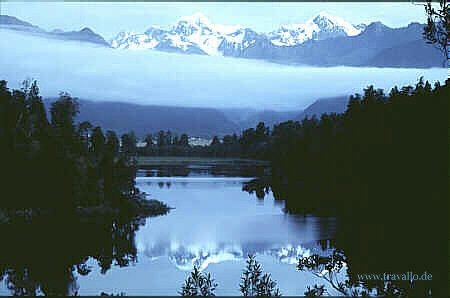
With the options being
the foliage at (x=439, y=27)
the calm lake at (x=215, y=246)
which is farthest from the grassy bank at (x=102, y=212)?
the foliage at (x=439, y=27)

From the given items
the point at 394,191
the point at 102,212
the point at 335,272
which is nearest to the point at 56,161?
the point at 102,212

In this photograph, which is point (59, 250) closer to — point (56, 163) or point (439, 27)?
point (56, 163)

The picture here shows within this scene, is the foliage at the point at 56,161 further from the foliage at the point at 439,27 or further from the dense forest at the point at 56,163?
the foliage at the point at 439,27

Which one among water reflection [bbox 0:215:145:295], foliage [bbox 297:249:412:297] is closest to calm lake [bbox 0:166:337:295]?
foliage [bbox 297:249:412:297]

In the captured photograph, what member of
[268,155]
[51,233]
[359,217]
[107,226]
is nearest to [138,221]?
[107,226]

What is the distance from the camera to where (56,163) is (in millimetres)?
59094

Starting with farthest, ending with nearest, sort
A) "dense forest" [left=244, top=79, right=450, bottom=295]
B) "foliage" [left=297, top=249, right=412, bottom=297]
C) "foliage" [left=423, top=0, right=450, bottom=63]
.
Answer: "dense forest" [left=244, top=79, right=450, bottom=295] → "foliage" [left=297, top=249, right=412, bottom=297] → "foliage" [left=423, top=0, right=450, bottom=63]

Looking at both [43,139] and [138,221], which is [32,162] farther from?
[138,221]

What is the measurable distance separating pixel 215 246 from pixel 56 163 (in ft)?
75.3

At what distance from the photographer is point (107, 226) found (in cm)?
5316

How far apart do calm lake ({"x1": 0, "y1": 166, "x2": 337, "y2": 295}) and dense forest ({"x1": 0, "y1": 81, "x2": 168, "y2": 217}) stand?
6.50 m

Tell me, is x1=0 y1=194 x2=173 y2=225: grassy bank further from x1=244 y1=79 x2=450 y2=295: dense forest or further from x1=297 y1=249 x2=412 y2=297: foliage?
x1=297 y1=249 x2=412 y2=297: foliage

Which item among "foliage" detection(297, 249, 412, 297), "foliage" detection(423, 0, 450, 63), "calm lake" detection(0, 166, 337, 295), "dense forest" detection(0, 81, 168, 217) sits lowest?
"calm lake" detection(0, 166, 337, 295)

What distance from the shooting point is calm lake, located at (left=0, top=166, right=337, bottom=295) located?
32281 mm
